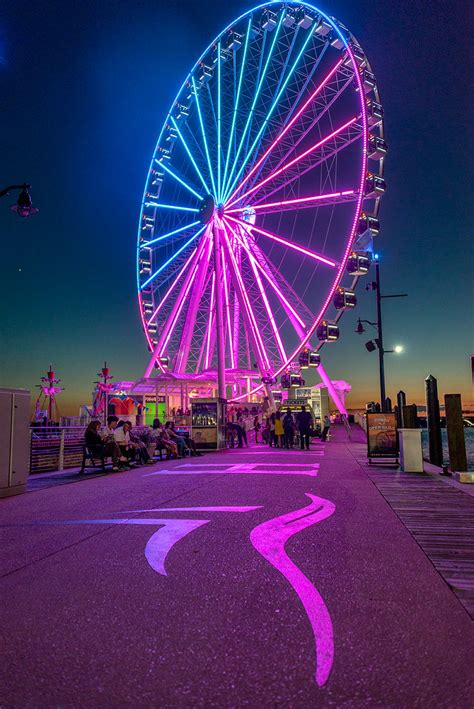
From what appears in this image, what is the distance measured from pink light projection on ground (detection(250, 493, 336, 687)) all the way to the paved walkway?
15mm

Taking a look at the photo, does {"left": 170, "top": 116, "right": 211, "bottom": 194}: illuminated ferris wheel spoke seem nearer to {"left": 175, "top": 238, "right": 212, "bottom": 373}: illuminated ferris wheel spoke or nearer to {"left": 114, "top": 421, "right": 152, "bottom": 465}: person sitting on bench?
{"left": 175, "top": 238, "right": 212, "bottom": 373}: illuminated ferris wheel spoke

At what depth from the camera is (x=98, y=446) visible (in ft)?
40.5

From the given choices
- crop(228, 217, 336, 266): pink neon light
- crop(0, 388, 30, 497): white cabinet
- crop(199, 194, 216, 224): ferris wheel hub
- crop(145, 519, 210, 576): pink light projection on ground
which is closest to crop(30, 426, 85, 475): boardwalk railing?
crop(0, 388, 30, 497): white cabinet

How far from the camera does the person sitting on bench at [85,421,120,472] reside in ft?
40.4

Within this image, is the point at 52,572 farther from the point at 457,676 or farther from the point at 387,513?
the point at 387,513

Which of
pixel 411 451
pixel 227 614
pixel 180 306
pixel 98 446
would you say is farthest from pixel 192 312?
pixel 227 614

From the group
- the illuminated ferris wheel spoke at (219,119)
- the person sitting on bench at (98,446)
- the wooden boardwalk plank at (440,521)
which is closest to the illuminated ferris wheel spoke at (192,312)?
the illuminated ferris wheel spoke at (219,119)

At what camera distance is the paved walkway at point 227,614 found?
243 cm

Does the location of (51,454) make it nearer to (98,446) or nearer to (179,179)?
(98,446)

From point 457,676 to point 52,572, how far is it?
3036 millimetres

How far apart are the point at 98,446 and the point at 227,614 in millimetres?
9598

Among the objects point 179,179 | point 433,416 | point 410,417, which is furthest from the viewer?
point 179,179

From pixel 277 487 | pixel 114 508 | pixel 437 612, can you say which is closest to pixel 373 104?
pixel 277 487

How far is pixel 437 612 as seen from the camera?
3336mm
